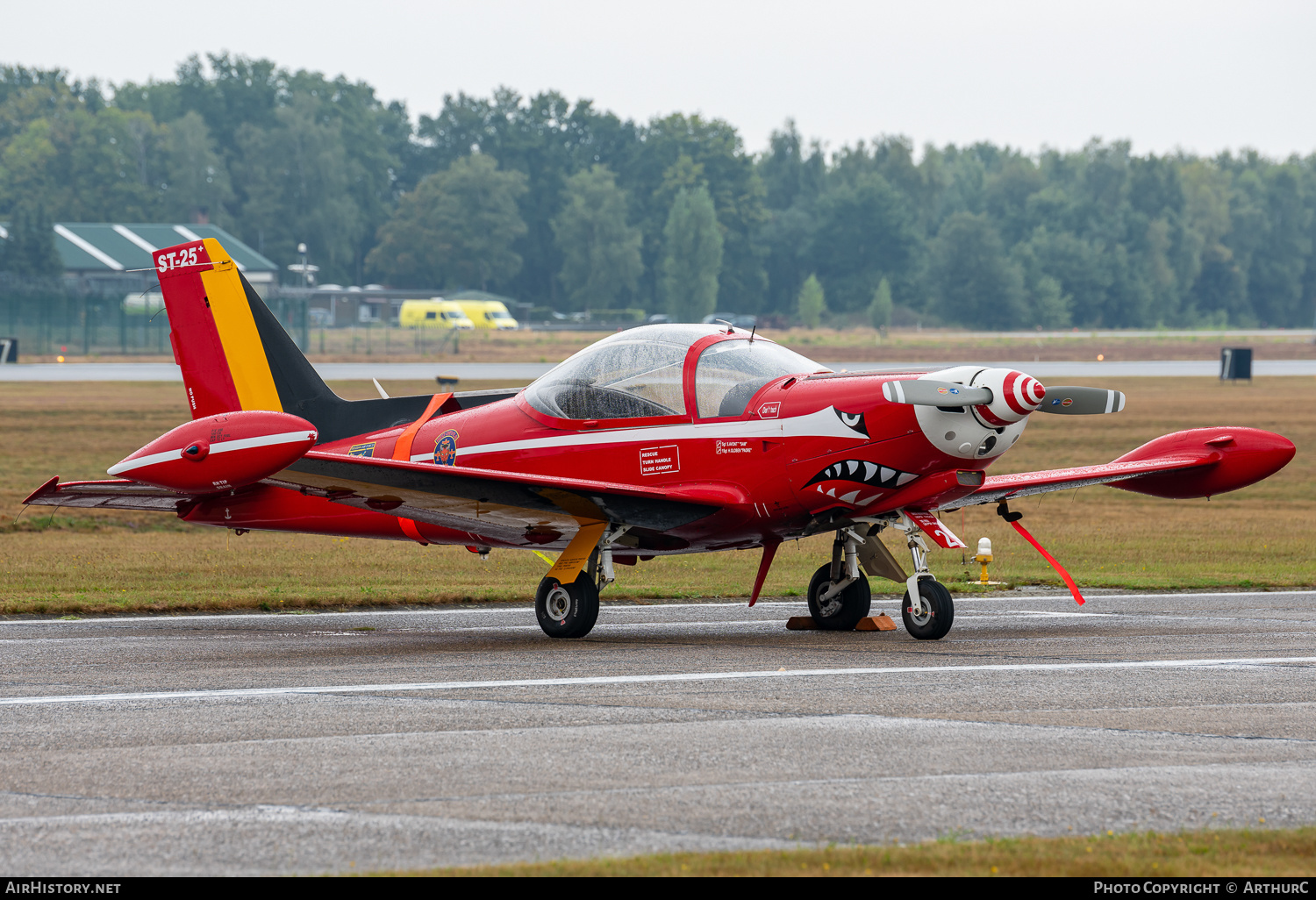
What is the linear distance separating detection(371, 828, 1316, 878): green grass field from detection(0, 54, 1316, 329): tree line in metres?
128

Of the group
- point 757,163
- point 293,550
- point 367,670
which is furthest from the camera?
point 757,163

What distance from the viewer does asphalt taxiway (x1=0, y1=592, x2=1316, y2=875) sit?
20.3 feet

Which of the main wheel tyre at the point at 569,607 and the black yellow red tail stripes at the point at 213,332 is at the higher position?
the black yellow red tail stripes at the point at 213,332

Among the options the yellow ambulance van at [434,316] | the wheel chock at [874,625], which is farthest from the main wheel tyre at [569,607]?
the yellow ambulance van at [434,316]

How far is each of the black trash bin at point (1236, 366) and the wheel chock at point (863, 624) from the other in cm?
5106

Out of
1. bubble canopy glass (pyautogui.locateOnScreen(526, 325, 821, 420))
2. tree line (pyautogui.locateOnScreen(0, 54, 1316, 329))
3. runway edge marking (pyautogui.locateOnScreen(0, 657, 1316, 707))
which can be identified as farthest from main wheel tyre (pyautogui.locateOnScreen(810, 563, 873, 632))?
tree line (pyautogui.locateOnScreen(0, 54, 1316, 329))

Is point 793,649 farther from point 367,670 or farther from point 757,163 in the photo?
point 757,163

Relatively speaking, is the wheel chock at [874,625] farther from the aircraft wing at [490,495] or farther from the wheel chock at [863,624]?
the aircraft wing at [490,495]

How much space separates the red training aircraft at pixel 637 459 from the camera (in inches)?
461

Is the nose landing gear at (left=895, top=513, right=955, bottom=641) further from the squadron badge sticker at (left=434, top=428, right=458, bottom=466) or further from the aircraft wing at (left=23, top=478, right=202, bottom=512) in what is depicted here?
the aircraft wing at (left=23, top=478, right=202, bottom=512)

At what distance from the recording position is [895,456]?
1198 cm

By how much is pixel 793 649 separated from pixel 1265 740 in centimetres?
457

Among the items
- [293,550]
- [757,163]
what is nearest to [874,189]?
[757,163]

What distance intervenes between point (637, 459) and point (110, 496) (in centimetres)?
462
